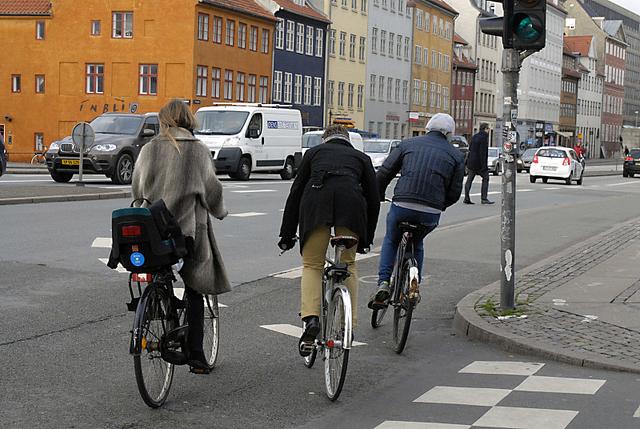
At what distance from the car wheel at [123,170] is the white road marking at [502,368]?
23.5m

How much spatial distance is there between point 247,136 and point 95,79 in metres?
28.2

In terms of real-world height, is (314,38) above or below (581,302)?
above

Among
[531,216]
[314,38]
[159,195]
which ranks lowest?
[531,216]

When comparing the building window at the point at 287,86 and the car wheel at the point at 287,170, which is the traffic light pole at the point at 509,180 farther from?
the building window at the point at 287,86

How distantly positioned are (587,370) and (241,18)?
61.1 metres

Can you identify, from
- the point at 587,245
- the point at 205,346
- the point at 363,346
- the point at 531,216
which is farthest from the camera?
the point at 531,216

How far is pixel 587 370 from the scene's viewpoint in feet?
26.5

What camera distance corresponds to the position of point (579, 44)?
506 ft

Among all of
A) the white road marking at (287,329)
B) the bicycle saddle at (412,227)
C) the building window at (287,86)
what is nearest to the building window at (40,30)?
the building window at (287,86)

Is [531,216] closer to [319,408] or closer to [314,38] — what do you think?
[319,408]

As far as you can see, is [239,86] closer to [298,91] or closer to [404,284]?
[298,91]

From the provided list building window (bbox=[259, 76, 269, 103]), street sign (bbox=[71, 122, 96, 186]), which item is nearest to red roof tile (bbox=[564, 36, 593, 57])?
building window (bbox=[259, 76, 269, 103])

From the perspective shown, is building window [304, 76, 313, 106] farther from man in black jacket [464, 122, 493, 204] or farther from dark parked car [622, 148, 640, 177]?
man in black jacket [464, 122, 493, 204]

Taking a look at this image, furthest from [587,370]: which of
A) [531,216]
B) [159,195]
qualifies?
[531,216]
